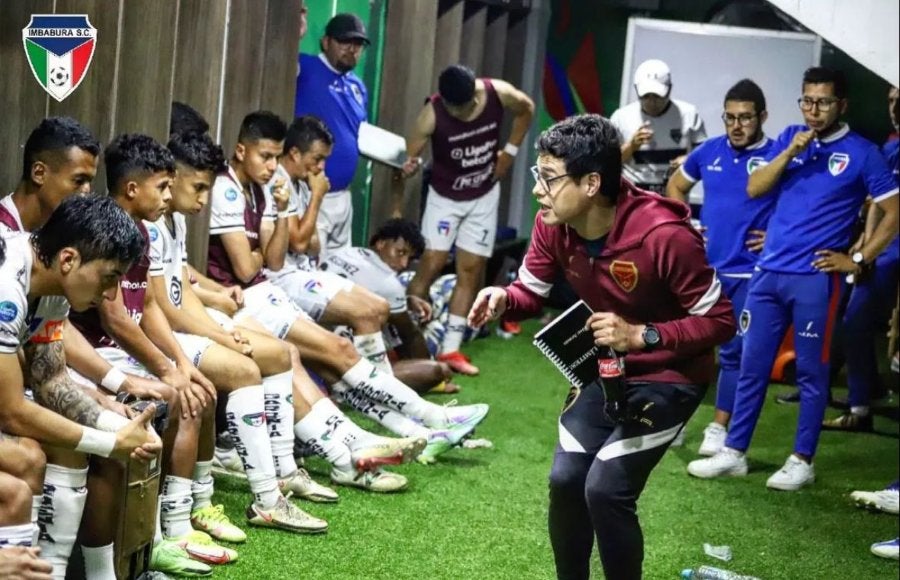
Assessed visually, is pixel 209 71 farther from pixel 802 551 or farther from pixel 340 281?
pixel 802 551

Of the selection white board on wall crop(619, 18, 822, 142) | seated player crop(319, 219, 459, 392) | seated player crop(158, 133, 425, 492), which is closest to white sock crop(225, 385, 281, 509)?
seated player crop(158, 133, 425, 492)

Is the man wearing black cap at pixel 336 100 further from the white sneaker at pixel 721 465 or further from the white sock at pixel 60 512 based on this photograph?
the white sock at pixel 60 512

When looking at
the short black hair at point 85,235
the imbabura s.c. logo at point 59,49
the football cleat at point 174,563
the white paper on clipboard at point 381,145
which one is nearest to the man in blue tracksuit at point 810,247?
the white paper on clipboard at point 381,145

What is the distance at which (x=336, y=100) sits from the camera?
638 cm

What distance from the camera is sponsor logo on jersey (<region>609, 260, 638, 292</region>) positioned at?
3326 millimetres

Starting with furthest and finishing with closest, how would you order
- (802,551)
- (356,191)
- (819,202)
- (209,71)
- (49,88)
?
(356,191), (819,202), (209,71), (802,551), (49,88)

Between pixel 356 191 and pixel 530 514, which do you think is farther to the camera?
pixel 356 191

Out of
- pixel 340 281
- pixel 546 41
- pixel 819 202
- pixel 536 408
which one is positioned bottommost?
pixel 536 408

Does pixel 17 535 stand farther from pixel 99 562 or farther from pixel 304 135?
pixel 304 135

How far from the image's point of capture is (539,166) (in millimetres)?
3350

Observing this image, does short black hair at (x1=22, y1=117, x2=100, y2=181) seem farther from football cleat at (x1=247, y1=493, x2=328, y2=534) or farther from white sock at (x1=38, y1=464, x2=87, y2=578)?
football cleat at (x1=247, y1=493, x2=328, y2=534)

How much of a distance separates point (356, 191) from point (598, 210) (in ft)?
14.2

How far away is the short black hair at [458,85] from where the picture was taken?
6.96m

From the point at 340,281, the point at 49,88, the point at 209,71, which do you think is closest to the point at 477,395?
the point at 340,281
